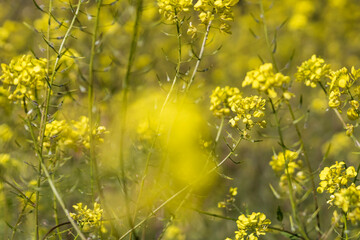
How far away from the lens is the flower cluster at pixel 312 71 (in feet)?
3.98

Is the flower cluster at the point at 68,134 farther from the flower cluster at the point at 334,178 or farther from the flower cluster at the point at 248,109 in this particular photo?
the flower cluster at the point at 334,178

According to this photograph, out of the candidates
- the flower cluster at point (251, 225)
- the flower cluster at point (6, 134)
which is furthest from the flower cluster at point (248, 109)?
the flower cluster at point (6, 134)

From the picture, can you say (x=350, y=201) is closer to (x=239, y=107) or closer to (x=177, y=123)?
(x=239, y=107)

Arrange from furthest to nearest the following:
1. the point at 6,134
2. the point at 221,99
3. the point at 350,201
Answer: the point at 6,134, the point at 221,99, the point at 350,201

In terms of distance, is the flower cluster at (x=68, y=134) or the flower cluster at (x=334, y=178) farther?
the flower cluster at (x=68, y=134)

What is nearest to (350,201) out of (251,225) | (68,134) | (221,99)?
(251,225)

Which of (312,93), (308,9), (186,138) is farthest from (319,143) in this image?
(308,9)

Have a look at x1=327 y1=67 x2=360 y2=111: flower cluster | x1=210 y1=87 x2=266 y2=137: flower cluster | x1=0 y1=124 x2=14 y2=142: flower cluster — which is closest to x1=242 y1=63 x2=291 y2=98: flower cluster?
x1=210 y1=87 x2=266 y2=137: flower cluster

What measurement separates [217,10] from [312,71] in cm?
32

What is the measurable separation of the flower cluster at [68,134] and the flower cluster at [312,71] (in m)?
0.61

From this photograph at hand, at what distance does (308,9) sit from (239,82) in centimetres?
148

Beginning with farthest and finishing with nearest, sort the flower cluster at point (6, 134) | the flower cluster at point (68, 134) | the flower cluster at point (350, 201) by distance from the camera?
the flower cluster at point (6, 134), the flower cluster at point (68, 134), the flower cluster at point (350, 201)

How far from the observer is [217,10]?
124 cm

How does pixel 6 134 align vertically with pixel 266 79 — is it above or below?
below
